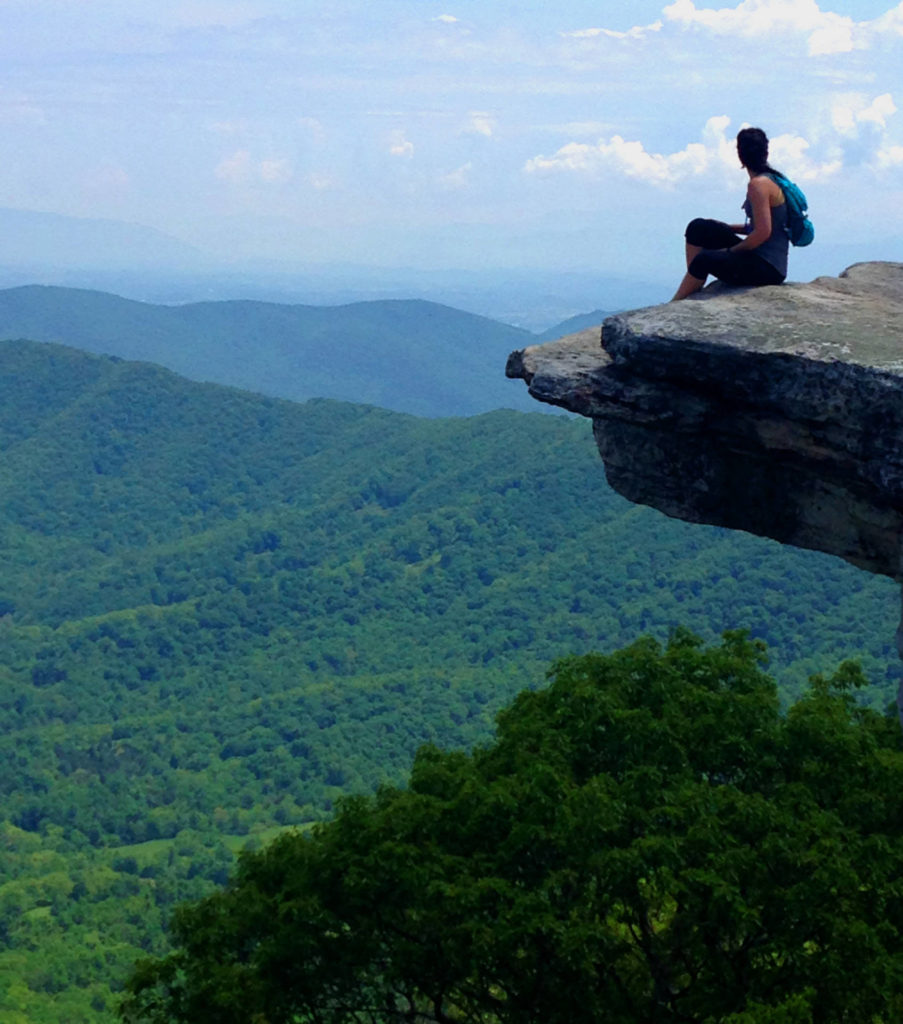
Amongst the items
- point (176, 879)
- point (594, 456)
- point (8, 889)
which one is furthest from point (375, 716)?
point (594, 456)

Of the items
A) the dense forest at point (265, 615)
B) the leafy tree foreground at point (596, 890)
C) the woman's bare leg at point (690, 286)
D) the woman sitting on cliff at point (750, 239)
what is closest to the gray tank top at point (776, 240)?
the woman sitting on cliff at point (750, 239)

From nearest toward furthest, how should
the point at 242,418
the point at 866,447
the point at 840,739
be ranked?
the point at 866,447, the point at 840,739, the point at 242,418

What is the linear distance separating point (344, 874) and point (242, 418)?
503 feet

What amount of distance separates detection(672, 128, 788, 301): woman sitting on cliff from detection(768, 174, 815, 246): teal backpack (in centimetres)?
8

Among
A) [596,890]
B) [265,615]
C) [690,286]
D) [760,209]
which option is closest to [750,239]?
[760,209]

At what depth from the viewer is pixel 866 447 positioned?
10359 millimetres

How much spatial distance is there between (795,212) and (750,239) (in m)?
0.68

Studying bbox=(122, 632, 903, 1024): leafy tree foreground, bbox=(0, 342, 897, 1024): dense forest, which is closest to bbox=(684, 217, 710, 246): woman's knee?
bbox=(122, 632, 903, 1024): leafy tree foreground

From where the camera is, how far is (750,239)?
1203cm

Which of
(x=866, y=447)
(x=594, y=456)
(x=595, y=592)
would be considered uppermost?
(x=866, y=447)

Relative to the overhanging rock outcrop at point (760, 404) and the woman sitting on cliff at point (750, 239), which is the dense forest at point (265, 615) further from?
the woman sitting on cliff at point (750, 239)

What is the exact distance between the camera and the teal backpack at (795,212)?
40.1 feet

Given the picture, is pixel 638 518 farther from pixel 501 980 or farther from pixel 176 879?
pixel 501 980

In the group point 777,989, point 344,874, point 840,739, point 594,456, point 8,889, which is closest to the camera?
point 777,989
